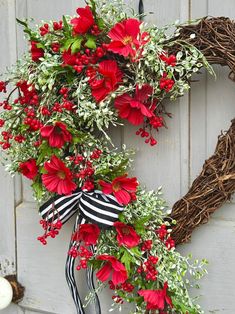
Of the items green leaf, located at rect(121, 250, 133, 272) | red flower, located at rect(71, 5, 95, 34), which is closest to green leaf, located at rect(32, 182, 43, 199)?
green leaf, located at rect(121, 250, 133, 272)

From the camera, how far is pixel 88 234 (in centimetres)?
119

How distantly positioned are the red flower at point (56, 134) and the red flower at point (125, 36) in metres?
0.17

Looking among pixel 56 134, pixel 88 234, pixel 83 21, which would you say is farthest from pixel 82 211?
pixel 83 21

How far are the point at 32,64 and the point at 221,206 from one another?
476 millimetres

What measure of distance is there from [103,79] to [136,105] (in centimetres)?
8

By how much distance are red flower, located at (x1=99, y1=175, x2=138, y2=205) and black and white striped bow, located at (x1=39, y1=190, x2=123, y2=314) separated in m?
0.03

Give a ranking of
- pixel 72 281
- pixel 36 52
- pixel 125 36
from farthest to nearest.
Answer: pixel 72 281, pixel 36 52, pixel 125 36

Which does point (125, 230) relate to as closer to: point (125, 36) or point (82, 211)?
point (82, 211)

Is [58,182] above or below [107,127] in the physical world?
below

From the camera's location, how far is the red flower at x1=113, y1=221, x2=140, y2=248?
1136mm

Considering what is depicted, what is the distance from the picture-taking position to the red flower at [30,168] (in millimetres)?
1210

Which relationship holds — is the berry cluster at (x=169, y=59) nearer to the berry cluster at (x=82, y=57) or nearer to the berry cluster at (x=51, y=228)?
the berry cluster at (x=82, y=57)

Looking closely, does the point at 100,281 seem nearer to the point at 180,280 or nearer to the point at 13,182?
the point at 180,280

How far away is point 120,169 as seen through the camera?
3.81 ft
